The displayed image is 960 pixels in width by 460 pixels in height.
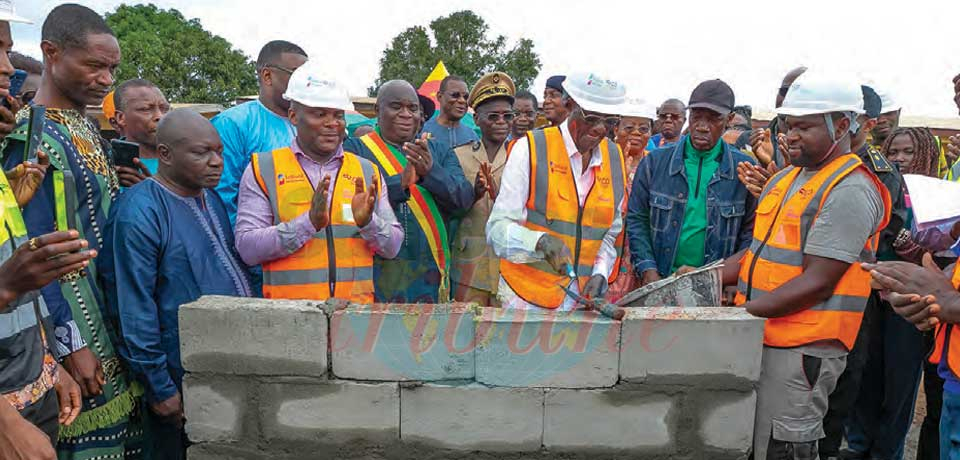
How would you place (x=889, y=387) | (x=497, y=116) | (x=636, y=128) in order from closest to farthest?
(x=889, y=387) → (x=497, y=116) → (x=636, y=128)

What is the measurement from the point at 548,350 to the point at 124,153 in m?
2.46

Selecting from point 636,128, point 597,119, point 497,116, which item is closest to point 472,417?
point 597,119

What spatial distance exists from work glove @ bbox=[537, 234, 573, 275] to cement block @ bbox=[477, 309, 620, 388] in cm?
23

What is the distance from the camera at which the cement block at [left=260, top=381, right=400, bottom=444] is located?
279cm

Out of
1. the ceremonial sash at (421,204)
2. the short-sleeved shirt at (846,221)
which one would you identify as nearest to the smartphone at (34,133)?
the ceremonial sash at (421,204)

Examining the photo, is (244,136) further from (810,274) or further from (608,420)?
(810,274)

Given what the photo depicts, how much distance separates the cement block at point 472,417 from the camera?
9.10ft

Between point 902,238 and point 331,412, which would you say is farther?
point 902,238

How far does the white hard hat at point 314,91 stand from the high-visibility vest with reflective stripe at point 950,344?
2852mm

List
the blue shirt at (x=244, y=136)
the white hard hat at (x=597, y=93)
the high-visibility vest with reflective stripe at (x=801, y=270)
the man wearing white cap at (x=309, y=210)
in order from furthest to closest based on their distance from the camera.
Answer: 1. the blue shirt at (x=244, y=136)
2. the white hard hat at (x=597, y=93)
3. the man wearing white cap at (x=309, y=210)
4. the high-visibility vest with reflective stripe at (x=801, y=270)

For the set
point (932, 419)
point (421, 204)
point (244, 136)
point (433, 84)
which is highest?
point (433, 84)

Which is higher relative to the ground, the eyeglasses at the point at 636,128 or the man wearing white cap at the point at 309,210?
the eyeglasses at the point at 636,128

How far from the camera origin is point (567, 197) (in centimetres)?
335

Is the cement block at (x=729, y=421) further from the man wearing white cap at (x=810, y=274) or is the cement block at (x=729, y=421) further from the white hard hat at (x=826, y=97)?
the white hard hat at (x=826, y=97)
